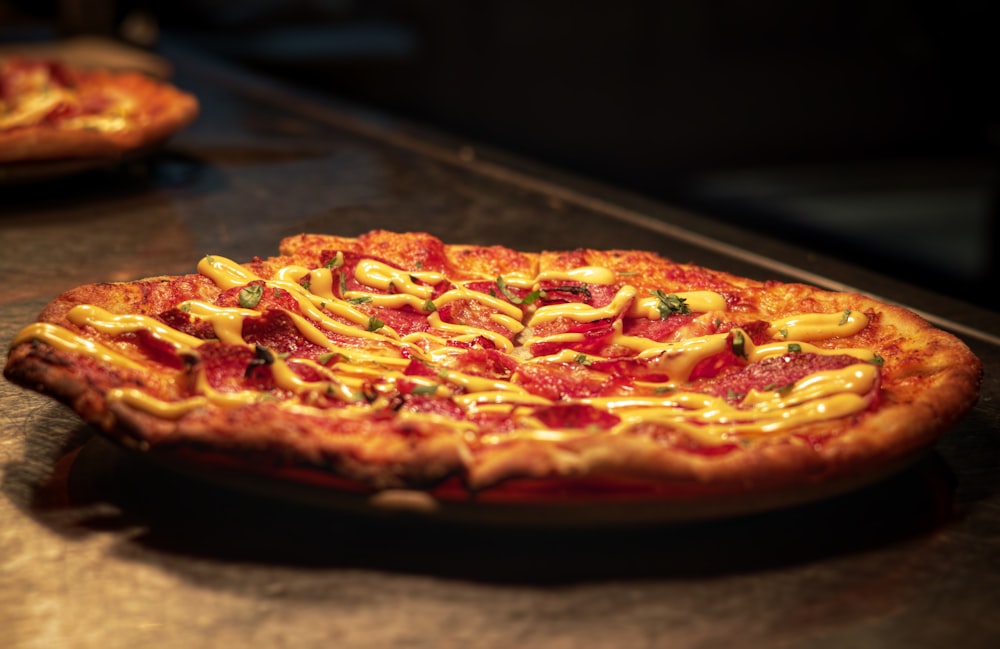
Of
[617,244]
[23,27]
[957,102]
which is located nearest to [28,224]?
[617,244]

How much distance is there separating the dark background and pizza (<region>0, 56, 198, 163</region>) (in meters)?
2.79

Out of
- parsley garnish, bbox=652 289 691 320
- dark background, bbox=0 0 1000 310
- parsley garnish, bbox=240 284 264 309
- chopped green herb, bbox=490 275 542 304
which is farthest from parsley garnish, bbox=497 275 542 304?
dark background, bbox=0 0 1000 310

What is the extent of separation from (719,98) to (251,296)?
7088mm

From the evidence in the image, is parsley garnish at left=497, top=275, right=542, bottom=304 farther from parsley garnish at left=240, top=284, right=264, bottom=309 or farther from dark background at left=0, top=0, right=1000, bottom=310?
dark background at left=0, top=0, right=1000, bottom=310

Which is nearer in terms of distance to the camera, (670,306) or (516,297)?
(670,306)

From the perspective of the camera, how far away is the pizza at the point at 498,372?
196cm

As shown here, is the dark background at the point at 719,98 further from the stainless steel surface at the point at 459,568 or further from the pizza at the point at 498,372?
the stainless steel surface at the point at 459,568

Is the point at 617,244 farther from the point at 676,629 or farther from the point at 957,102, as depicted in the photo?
the point at 957,102

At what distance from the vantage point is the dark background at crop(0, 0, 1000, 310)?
8.93 metres

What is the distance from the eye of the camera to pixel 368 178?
495 centimetres

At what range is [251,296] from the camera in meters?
2.63

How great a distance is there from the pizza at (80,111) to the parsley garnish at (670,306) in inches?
97.2

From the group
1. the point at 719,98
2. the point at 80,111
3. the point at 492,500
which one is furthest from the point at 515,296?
the point at 719,98

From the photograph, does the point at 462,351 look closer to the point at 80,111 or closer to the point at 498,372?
the point at 498,372
